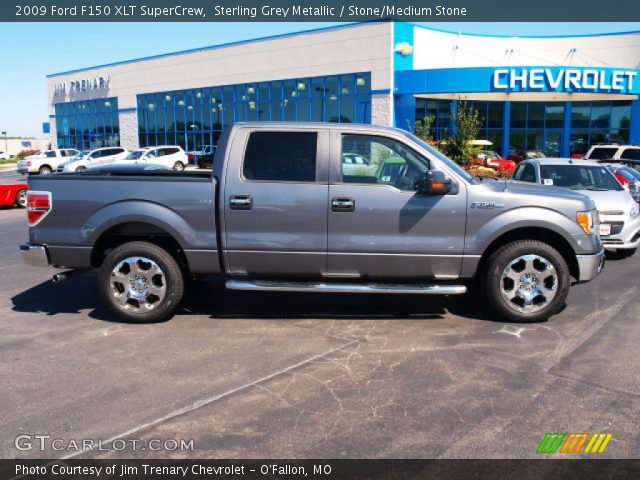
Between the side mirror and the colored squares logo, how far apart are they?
8.28 feet

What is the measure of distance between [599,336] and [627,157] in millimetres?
15858

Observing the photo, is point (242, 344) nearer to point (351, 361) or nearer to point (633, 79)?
point (351, 361)


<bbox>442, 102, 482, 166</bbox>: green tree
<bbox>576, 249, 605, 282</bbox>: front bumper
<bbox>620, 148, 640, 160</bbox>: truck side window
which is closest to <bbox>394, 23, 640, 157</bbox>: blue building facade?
<bbox>620, 148, 640, 160</bbox>: truck side window

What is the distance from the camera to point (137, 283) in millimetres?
5820

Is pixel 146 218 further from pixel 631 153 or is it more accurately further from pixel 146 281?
pixel 631 153

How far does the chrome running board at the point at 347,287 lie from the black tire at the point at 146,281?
61cm

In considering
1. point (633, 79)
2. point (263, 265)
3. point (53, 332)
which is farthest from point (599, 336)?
point (633, 79)

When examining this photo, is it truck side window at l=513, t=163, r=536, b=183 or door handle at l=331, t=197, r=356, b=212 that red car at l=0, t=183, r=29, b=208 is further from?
door handle at l=331, t=197, r=356, b=212

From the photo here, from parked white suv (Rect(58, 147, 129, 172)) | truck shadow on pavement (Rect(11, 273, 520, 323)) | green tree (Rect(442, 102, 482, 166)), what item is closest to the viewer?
truck shadow on pavement (Rect(11, 273, 520, 323))

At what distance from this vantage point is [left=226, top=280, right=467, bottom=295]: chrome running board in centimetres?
554

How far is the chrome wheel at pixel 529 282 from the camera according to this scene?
573 cm

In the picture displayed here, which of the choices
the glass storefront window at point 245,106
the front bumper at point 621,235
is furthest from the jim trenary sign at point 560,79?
the front bumper at point 621,235

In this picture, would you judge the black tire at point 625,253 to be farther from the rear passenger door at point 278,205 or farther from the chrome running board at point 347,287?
the rear passenger door at point 278,205

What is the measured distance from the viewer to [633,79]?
31297 mm
